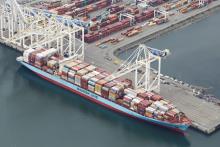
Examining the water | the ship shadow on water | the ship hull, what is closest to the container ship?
the ship hull

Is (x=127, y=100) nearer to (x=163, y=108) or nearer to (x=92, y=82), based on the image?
(x=163, y=108)

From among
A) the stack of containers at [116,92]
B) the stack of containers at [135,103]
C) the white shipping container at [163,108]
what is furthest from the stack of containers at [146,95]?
the white shipping container at [163,108]

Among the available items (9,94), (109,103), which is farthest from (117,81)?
(9,94)

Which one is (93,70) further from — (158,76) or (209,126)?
(209,126)

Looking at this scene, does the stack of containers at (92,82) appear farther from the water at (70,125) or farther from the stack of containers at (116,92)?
the stack of containers at (116,92)

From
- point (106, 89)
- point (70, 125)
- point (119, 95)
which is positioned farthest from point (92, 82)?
point (70, 125)
